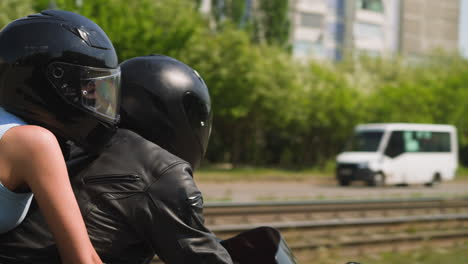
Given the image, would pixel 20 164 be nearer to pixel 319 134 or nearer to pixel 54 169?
pixel 54 169

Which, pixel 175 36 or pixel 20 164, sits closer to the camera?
pixel 20 164

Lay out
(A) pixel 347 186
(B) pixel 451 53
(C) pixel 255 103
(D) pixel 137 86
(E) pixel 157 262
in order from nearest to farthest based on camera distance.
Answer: (D) pixel 137 86, (E) pixel 157 262, (A) pixel 347 186, (C) pixel 255 103, (B) pixel 451 53

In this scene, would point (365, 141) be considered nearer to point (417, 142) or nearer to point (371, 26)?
point (417, 142)

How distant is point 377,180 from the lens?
75.3 feet

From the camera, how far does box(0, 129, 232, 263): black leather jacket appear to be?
5.57 ft

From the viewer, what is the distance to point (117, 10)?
63.8ft

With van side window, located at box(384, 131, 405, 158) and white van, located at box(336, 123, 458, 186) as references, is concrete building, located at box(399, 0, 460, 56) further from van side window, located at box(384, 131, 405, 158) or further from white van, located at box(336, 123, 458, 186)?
van side window, located at box(384, 131, 405, 158)

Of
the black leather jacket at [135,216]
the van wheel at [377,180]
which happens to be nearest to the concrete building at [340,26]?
the van wheel at [377,180]

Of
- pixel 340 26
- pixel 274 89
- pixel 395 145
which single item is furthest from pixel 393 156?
pixel 340 26

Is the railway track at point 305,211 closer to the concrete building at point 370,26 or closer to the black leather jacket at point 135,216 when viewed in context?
the black leather jacket at point 135,216

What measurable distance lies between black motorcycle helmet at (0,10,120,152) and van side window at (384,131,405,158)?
2234cm

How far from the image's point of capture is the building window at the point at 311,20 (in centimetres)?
5862

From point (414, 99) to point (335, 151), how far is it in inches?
230

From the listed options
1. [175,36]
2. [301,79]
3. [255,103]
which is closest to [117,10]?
[175,36]
